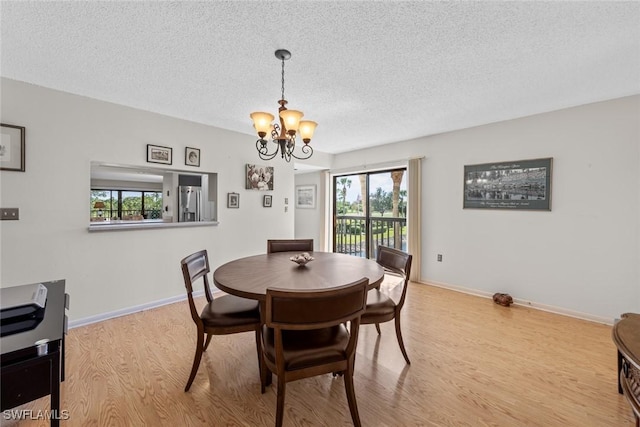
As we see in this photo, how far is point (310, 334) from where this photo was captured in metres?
1.59

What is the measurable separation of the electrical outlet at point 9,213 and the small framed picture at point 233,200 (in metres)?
2.04

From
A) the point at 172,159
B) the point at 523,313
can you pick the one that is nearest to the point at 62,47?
the point at 172,159

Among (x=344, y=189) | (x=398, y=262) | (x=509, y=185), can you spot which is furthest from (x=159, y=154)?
(x=509, y=185)

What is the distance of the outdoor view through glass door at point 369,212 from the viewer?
486 centimetres

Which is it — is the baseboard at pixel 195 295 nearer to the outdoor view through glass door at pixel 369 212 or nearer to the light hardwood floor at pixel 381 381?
the light hardwood floor at pixel 381 381

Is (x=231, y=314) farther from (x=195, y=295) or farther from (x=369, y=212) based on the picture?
(x=369, y=212)

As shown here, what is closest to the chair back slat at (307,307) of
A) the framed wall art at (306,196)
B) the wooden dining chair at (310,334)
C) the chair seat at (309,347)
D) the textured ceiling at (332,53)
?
the wooden dining chair at (310,334)

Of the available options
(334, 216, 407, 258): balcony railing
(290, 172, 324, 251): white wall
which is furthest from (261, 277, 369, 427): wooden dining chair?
(290, 172, 324, 251): white wall

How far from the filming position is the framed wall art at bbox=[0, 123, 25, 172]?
91.7 inches

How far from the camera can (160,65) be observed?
2166 millimetres

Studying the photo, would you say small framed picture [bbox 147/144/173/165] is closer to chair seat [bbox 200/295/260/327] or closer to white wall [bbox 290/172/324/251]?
chair seat [bbox 200/295/260/327]

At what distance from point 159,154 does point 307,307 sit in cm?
294

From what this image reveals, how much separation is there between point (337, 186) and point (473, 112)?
10.3ft

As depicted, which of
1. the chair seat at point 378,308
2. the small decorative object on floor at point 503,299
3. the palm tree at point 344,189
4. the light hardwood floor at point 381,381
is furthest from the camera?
the palm tree at point 344,189
